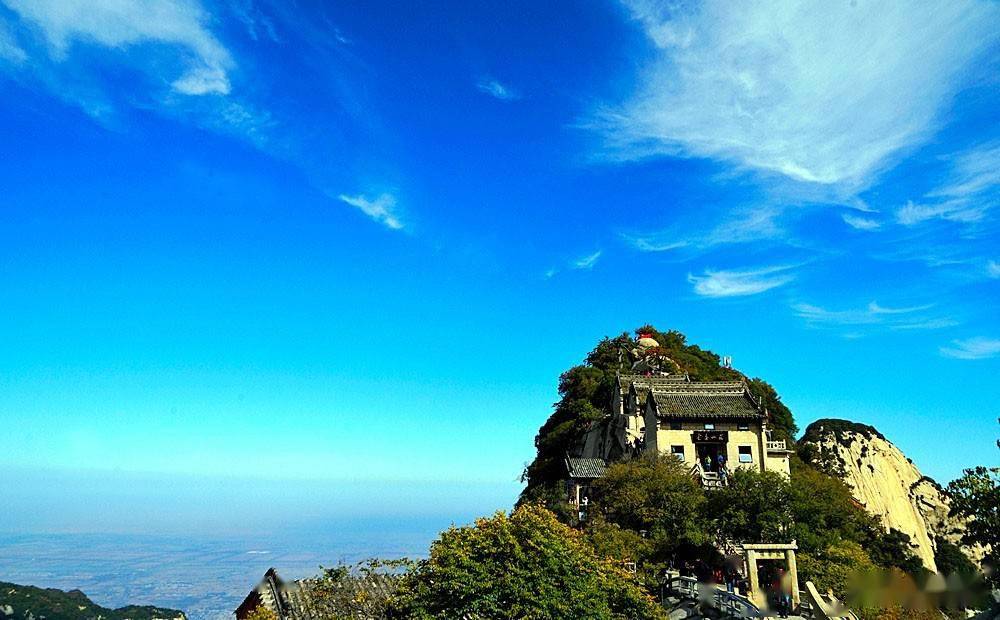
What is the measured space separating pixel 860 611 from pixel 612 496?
45.2ft

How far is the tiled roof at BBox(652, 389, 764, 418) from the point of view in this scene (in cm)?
4209

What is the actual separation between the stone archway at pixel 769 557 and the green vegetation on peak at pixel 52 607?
63.3 m

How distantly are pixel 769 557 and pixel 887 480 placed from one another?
50.9 meters

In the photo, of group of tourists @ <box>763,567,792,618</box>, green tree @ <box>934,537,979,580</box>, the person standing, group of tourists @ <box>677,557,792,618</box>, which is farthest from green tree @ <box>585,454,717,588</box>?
green tree @ <box>934,537,979,580</box>

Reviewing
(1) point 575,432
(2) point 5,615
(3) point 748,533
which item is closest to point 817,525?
(3) point 748,533

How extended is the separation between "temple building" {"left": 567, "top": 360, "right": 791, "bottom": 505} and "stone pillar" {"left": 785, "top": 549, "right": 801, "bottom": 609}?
36.9 ft

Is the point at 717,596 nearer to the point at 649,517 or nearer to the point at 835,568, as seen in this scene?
the point at 835,568

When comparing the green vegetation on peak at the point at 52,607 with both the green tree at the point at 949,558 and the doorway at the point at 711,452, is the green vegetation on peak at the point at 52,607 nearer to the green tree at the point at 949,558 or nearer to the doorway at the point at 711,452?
the doorway at the point at 711,452

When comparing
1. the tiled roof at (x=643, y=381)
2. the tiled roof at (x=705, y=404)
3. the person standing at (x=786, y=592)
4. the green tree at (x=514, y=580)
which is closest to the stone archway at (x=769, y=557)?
the person standing at (x=786, y=592)

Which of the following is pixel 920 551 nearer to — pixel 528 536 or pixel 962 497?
pixel 962 497

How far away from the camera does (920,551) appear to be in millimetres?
61500

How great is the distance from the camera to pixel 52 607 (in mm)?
76125

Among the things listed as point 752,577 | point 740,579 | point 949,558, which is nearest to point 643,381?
point 740,579

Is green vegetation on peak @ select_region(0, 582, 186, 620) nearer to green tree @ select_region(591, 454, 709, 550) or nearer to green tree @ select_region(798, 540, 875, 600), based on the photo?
green tree @ select_region(591, 454, 709, 550)
